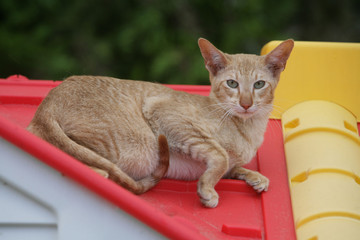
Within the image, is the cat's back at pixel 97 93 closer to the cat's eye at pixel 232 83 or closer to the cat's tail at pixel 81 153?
the cat's tail at pixel 81 153

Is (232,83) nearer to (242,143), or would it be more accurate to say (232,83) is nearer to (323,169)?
(242,143)

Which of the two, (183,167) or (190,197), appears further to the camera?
(183,167)

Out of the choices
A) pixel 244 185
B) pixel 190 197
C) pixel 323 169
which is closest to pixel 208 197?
pixel 190 197

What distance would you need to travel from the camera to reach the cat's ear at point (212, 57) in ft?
7.59

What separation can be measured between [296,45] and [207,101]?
2.50 feet

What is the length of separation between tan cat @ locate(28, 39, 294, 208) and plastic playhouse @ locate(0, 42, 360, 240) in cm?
10

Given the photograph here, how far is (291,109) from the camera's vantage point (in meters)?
2.65

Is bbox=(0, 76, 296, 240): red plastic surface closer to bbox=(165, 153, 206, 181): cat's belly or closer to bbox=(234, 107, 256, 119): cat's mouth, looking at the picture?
bbox=(165, 153, 206, 181): cat's belly

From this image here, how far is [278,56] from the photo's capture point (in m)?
2.32

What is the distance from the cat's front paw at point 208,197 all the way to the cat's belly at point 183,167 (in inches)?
8.1

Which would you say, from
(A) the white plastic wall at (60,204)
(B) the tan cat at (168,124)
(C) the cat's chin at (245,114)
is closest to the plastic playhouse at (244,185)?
(A) the white plastic wall at (60,204)

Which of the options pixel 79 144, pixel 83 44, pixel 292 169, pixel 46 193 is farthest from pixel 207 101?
pixel 83 44

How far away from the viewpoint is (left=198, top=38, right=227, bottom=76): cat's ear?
7.59ft

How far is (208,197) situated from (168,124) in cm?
40
